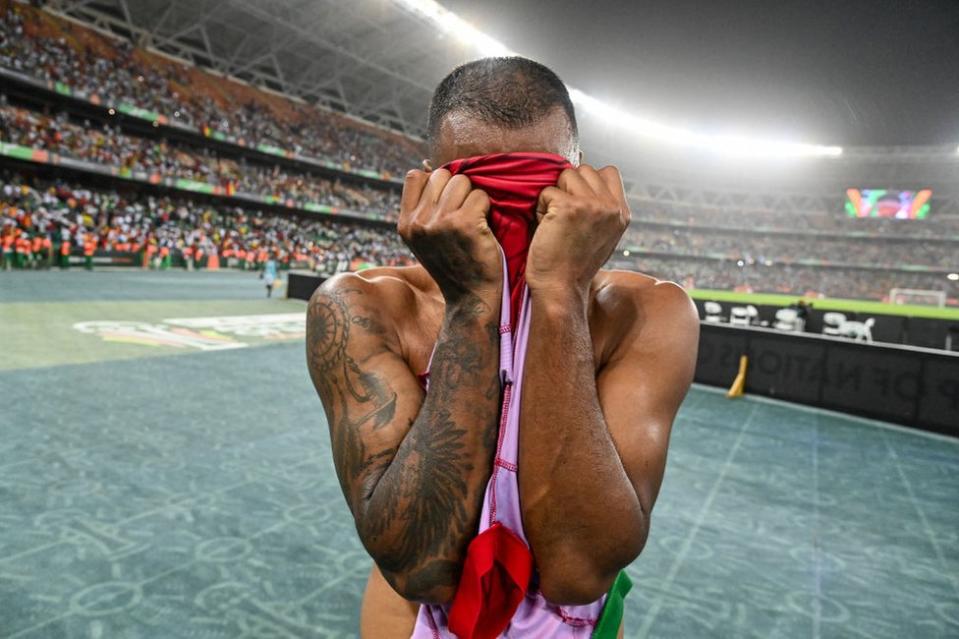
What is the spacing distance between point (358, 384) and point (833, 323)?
56.7 feet

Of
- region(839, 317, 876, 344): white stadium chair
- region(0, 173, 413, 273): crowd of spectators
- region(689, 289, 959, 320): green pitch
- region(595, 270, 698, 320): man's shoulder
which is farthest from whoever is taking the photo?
region(0, 173, 413, 273): crowd of spectators

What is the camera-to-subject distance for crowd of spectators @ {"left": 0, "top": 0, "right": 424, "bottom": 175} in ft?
91.0

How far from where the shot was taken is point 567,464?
42.3 inches

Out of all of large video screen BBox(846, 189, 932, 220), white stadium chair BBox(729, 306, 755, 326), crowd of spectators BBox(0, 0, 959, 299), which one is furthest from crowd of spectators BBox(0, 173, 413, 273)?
large video screen BBox(846, 189, 932, 220)

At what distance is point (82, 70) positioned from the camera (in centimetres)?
2911

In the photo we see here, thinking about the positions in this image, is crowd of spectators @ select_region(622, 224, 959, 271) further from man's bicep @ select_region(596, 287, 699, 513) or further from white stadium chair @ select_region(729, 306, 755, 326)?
man's bicep @ select_region(596, 287, 699, 513)

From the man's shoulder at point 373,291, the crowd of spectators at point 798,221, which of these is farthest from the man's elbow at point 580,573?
the crowd of spectators at point 798,221

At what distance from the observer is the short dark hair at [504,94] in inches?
52.1

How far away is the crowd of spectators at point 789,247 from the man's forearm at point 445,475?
2351 inches

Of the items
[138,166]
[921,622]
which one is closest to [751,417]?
[921,622]

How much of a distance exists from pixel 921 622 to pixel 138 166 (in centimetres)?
3539

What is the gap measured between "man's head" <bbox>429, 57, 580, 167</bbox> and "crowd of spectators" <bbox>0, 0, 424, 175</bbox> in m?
33.3

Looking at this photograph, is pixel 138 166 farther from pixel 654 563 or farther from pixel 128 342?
pixel 654 563

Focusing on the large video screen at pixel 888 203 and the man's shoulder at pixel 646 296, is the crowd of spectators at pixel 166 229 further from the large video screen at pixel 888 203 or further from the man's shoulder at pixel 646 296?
the large video screen at pixel 888 203
